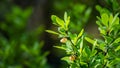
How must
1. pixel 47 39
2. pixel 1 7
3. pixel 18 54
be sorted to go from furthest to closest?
pixel 1 7, pixel 47 39, pixel 18 54

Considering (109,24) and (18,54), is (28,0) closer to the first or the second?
(18,54)

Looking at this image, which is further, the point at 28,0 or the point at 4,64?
the point at 28,0

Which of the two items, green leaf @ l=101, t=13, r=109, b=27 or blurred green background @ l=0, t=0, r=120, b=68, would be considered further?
blurred green background @ l=0, t=0, r=120, b=68

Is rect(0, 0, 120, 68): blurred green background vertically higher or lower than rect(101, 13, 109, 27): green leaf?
higher

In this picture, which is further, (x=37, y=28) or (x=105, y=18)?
(x=37, y=28)

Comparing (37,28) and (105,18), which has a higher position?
(37,28)

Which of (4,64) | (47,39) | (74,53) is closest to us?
(74,53)

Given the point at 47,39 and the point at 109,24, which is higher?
the point at 47,39

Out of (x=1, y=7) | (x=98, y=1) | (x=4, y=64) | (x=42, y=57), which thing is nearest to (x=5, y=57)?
(x=4, y=64)
